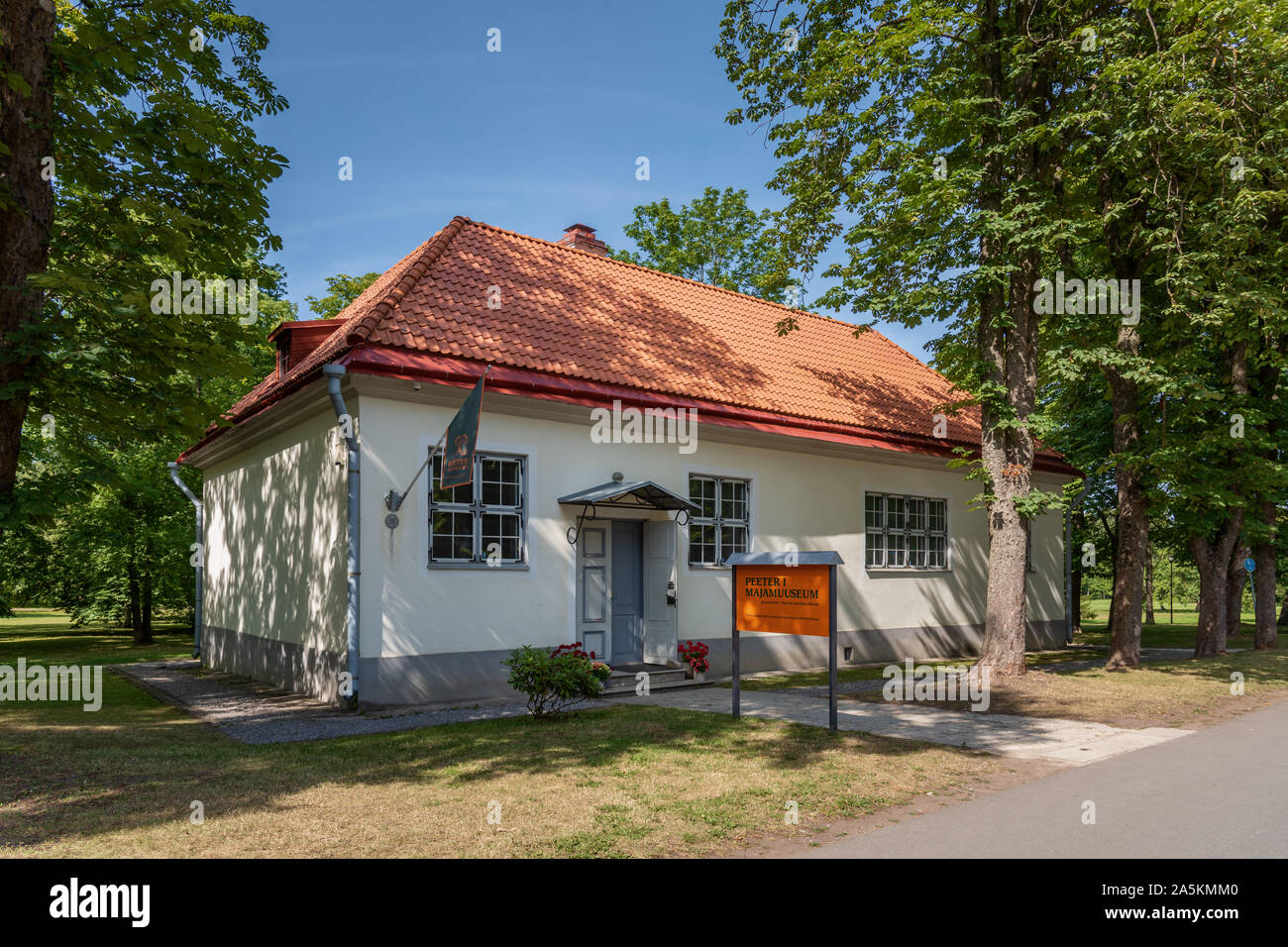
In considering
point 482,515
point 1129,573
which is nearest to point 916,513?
point 1129,573

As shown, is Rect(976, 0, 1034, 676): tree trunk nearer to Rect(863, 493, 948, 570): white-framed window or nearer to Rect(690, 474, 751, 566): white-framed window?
Rect(863, 493, 948, 570): white-framed window

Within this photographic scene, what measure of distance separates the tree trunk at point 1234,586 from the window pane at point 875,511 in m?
10.9

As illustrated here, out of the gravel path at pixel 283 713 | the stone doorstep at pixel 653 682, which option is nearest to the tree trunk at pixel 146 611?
the gravel path at pixel 283 713

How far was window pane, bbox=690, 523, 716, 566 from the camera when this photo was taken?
14742mm

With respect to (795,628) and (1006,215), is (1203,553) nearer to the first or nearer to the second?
(1006,215)

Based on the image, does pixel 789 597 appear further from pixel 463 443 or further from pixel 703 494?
pixel 703 494

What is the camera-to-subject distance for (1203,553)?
62.3 ft

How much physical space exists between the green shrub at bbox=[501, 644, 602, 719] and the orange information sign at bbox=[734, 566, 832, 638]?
1.93 m

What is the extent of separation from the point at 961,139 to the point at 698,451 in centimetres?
672

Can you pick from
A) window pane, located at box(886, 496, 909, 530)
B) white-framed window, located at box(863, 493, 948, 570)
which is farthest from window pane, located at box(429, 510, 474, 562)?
window pane, located at box(886, 496, 909, 530)

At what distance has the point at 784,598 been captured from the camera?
32.1 feet

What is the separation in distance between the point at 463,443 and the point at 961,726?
21.8 feet

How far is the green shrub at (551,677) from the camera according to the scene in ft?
31.6
